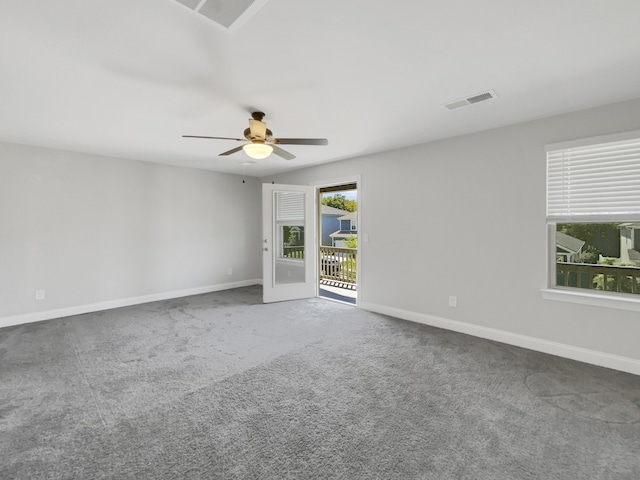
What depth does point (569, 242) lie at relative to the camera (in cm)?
308

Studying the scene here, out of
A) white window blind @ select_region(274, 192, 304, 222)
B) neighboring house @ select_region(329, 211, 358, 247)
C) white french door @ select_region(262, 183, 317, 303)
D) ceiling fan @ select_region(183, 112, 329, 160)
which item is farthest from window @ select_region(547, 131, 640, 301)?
neighboring house @ select_region(329, 211, 358, 247)

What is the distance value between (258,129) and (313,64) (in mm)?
901

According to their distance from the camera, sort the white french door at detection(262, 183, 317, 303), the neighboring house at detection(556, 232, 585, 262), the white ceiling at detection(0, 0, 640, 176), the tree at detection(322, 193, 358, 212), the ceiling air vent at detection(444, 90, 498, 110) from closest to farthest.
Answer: the white ceiling at detection(0, 0, 640, 176) < the ceiling air vent at detection(444, 90, 498, 110) < the neighboring house at detection(556, 232, 585, 262) < the white french door at detection(262, 183, 317, 303) < the tree at detection(322, 193, 358, 212)

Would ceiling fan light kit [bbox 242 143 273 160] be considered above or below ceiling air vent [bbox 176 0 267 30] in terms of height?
below

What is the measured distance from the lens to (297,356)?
295 cm

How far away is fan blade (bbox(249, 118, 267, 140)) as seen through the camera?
275cm

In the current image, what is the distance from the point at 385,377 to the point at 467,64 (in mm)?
2488

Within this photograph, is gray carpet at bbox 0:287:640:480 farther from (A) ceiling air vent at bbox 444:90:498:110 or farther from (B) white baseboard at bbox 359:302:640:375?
(A) ceiling air vent at bbox 444:90:498:110

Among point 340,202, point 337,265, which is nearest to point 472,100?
point 337,265

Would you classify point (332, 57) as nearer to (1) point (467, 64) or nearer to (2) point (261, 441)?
(1) point (467, 64)

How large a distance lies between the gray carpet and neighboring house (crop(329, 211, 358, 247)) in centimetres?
492

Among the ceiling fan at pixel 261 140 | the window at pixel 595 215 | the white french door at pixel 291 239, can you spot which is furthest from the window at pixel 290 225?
the window at pixel 595 215

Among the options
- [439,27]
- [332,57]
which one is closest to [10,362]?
[332,57]

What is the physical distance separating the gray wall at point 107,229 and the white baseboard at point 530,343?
378 centimetres
